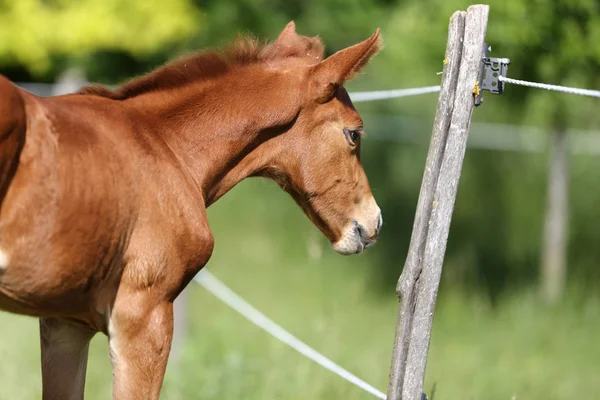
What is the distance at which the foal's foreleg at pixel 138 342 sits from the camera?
3191 millimetres

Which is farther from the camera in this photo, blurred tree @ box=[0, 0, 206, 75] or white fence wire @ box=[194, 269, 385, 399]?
blurred tree @ box=[0, 0, 206, 75]

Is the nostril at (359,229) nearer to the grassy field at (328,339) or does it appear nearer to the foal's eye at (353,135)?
the foal's eye at (353,135)

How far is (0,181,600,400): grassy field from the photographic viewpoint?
6.28m

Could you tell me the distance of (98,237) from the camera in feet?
10.1

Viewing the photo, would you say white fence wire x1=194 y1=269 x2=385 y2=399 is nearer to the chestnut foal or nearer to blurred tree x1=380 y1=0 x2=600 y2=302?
the chestnut foal

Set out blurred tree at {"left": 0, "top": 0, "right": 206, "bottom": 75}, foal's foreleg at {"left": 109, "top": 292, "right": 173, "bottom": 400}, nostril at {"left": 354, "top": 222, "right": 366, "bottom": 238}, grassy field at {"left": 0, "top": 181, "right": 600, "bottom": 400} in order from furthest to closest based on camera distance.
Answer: blurred tree at {"left": 0, "top": 0, "right": 206, "bottom": 75}, grassy field at {"left": 0, "top": 181, "right": 600, "bottom": 400}, nostril at {"left": 354, "top": 222, "right": 366, "bottom": 238}, foal's foreleg at {"left": 109, "top": 292, "right": 173, "bottom": 400}

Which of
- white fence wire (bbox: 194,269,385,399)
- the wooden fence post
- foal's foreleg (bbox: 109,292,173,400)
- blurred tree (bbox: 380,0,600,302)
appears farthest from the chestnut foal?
blurred tree (bbox: 380,0,600,302)

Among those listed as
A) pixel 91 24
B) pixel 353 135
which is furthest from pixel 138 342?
pixel 91 24

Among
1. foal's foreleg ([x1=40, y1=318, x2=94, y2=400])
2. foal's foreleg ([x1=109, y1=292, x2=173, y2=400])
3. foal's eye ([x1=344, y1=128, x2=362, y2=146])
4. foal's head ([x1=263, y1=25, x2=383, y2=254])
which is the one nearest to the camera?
foal's foreleg ([x1=109, y1=292, x2=173, y2=400])

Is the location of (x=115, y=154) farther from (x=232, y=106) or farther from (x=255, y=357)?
(x=255, y=357)

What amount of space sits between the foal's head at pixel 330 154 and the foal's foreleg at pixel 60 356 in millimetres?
1043

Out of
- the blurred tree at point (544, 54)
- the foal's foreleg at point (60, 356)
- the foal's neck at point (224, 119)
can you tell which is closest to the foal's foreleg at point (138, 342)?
the foal's foreleg at point (60, 356)

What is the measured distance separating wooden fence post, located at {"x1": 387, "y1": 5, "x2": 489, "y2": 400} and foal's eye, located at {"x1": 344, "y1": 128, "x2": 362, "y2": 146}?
0.33 metres

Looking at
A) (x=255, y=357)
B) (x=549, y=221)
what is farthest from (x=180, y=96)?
(x=549, y=221)
